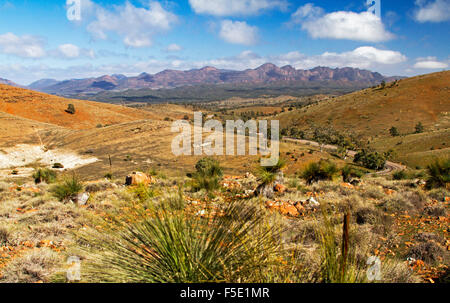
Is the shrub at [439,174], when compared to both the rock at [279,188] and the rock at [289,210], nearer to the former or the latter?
the rock at [279,188]

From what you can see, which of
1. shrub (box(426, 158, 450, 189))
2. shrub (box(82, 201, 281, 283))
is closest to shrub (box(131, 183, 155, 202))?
shrub (box(82, 201, 281, 283))

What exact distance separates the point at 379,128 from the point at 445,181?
249ft

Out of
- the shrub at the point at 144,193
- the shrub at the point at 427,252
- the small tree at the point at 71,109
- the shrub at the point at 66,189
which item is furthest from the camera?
the small tree at the point at 71,109

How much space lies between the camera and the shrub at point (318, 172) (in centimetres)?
1371

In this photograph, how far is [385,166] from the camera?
143 feet

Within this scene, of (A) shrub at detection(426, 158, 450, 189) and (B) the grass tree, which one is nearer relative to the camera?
(A) shrub at detection(426, 158, 450, 189)

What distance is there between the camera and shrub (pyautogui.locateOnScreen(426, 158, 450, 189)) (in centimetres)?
1022

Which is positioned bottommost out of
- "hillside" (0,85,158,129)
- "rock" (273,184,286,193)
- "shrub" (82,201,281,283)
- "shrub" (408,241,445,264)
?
"rock" (273,184,286,193)

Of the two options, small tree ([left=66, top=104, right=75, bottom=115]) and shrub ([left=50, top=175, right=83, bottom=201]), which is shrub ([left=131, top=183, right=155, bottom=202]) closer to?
shrub ([left=50, top=175, right=83, bottom=201])

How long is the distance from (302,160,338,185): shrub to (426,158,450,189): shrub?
162 inches

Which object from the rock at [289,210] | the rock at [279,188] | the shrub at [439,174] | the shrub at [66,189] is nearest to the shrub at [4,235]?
the shrub at [66,189]

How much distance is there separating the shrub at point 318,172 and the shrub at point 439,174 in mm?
4117
